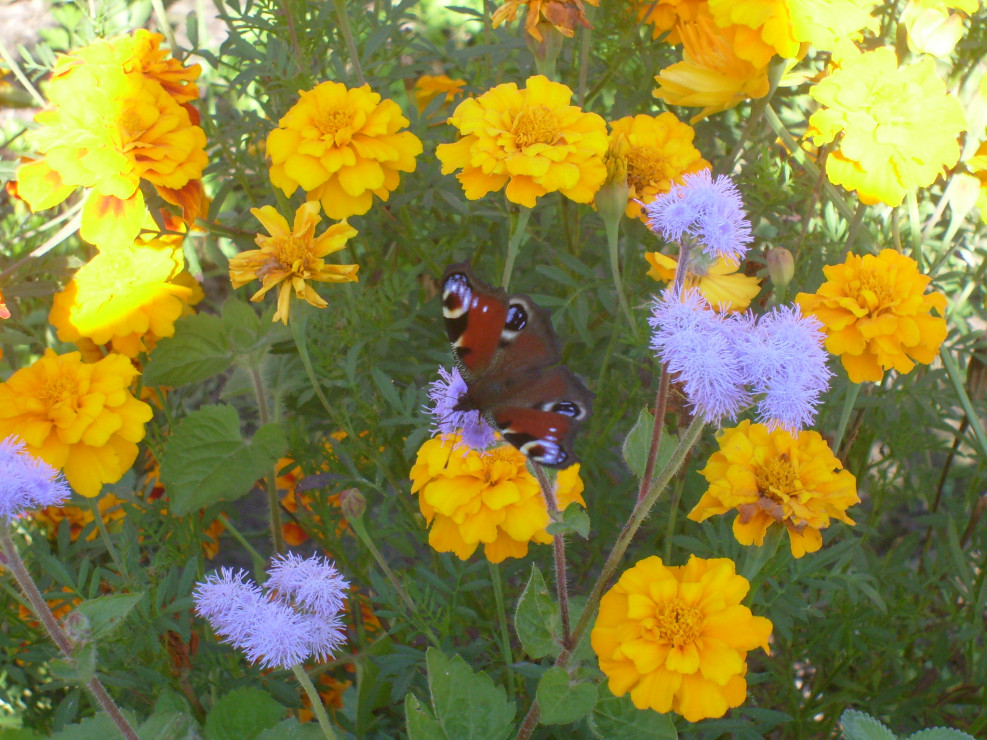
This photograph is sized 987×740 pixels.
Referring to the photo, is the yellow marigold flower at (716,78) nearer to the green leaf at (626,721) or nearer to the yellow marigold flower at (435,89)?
the yellow marigold flower at (435,89)

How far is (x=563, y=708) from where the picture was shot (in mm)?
899

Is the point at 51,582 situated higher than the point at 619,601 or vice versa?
the point at 619,601

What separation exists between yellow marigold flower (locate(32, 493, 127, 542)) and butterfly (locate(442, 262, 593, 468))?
994 mm

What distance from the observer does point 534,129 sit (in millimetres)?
1270

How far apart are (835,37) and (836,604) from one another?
88 cm

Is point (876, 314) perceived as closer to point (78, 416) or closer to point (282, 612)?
point (282, 612)

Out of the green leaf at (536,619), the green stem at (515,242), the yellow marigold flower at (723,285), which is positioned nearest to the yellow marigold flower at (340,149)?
the green stem at (515,242)

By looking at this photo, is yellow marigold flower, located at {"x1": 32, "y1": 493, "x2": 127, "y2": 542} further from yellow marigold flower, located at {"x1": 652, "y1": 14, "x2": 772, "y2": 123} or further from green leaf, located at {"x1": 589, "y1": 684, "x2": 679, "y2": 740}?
yellow marigold flower, located at {"x1": 652, "y1": 14, "x2": 772, "y2": 123}

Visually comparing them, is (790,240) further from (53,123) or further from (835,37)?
(53,123)

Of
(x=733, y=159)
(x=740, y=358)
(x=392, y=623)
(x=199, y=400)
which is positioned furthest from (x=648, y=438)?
(x=199, y=400)

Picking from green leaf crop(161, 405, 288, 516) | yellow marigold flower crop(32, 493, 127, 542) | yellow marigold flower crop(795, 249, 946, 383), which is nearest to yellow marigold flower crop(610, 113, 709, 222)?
yellow marigold flower crop(795, 249, 946, 383)

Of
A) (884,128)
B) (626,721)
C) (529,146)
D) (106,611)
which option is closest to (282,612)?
(106,611)

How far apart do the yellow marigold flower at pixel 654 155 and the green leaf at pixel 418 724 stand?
0.75m

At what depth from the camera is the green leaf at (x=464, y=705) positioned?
3.20ft
